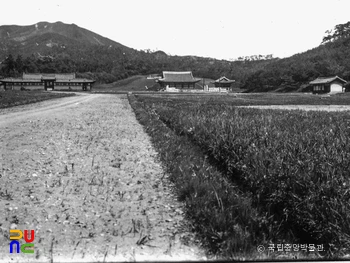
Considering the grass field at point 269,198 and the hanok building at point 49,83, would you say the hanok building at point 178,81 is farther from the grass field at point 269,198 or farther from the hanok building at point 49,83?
the grass field at point 269,198

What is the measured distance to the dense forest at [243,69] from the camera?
59812 millimetres

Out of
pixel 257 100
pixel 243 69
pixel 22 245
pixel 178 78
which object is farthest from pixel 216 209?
pixel 243 69

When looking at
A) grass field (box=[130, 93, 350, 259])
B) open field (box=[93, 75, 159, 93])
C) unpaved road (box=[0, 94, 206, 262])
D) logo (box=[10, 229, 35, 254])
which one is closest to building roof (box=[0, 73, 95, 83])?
open field (box=[93, 75, 159, 93])

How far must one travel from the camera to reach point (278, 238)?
8.33ft

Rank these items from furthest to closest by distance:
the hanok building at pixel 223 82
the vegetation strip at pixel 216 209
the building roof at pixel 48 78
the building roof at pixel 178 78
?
the hanok building at pixel 223 82
the building roof at pixel 178 78
the building roof at pixel 48 78
the vegetation strip at pixel 216 209

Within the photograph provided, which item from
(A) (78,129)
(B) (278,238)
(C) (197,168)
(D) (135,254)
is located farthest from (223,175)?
(A) (78,129)

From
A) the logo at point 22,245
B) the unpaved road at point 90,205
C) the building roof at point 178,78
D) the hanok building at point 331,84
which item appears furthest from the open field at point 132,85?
the logo at point 22,245

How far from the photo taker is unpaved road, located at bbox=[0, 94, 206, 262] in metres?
2.32

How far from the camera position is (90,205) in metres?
3.22

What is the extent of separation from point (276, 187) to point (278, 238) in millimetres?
656

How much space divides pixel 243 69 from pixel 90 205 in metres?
94.9

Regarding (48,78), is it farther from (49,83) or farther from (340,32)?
(340,32)

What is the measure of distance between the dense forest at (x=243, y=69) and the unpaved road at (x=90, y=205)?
5766 centimetres

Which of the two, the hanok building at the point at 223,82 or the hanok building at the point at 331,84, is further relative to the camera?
the hanok building at the point at 223,82
